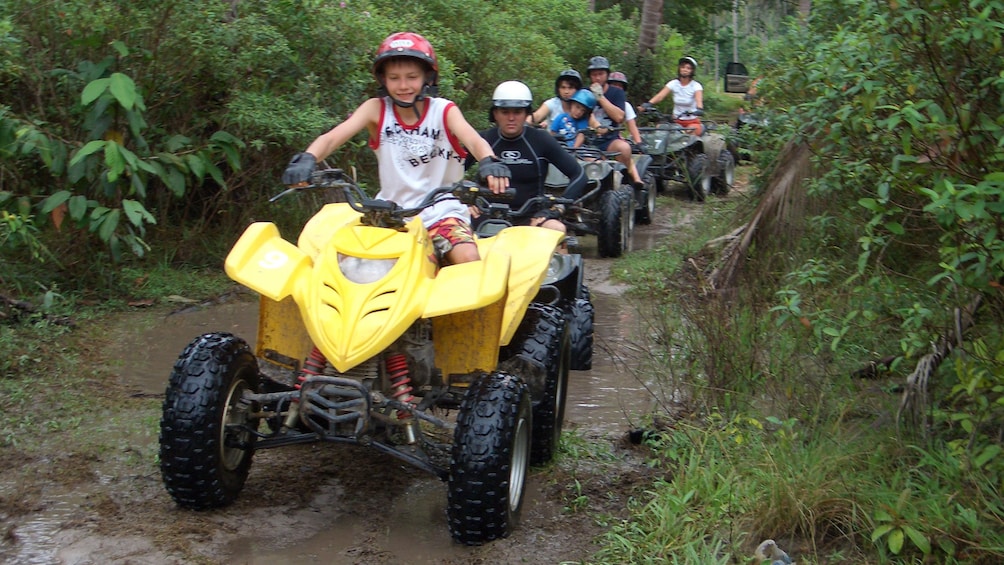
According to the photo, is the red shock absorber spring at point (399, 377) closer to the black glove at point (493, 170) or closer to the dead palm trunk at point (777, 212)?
the black glove at point (493, 170)

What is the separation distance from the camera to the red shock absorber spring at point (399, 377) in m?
4.76

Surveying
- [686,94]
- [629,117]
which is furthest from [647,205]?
[686,94]

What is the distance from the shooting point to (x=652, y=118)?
20.0 m

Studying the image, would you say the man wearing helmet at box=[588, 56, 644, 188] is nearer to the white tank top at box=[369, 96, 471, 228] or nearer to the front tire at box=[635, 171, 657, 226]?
the front tire at box=[635, 171, 657, 226]

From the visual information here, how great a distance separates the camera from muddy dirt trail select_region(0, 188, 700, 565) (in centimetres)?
443

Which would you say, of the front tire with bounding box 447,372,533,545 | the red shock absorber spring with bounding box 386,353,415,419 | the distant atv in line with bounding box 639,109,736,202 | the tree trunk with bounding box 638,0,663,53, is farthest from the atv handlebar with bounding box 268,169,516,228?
the tree trunk with bounding box 638,0,663,53

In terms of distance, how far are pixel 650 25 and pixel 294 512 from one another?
64.0 ft

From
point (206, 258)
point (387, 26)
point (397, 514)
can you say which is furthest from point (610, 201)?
point (397, 514)

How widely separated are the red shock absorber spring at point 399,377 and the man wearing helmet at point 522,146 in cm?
291

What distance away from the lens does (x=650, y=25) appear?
22891 millimetres

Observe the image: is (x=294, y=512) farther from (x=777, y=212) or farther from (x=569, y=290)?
(x=777, y=212)

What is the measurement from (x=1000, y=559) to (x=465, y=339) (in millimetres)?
2281

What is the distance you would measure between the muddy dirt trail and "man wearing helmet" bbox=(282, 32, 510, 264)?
1308 millimetres

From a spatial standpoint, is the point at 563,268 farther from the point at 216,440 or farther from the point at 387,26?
the point at 387,26
